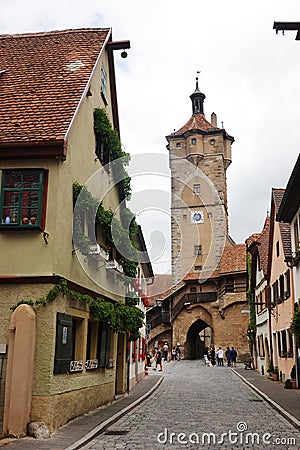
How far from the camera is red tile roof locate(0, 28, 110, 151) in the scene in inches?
461

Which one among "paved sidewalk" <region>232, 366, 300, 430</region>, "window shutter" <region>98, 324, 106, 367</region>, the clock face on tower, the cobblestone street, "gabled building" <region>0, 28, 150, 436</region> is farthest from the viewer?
the clock face on tower

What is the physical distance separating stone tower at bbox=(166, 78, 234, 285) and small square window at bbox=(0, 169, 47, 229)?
161ft

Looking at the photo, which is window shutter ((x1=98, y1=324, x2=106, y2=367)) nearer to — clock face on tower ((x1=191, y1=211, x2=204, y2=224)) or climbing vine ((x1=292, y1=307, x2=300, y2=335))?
climbing vine ((x1=292, y1=307, x2=300, y2=335))

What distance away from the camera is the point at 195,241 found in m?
62.7

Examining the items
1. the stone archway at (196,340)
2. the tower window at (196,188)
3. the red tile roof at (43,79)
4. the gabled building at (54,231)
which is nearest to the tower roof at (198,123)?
the tower window at (196,188)

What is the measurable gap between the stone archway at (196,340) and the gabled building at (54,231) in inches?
1508

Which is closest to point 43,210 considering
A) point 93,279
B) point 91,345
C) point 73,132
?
point 73,132

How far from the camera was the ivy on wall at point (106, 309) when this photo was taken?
10781 millimetres

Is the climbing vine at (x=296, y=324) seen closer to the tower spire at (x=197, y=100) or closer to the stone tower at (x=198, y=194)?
the stone tower at (x=198, y=194)

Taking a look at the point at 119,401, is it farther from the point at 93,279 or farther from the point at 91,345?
the point at 93,279

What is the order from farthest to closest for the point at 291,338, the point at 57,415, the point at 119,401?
the point at 291,338
the point at 119,401
the point at 57,415

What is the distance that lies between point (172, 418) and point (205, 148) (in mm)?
56330

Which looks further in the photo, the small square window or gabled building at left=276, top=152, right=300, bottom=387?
gabled building at left=276, top=152, right=300, bottom=387

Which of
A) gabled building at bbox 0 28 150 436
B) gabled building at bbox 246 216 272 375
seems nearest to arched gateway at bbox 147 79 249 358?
gabled building at bbox 246 216 272 375
